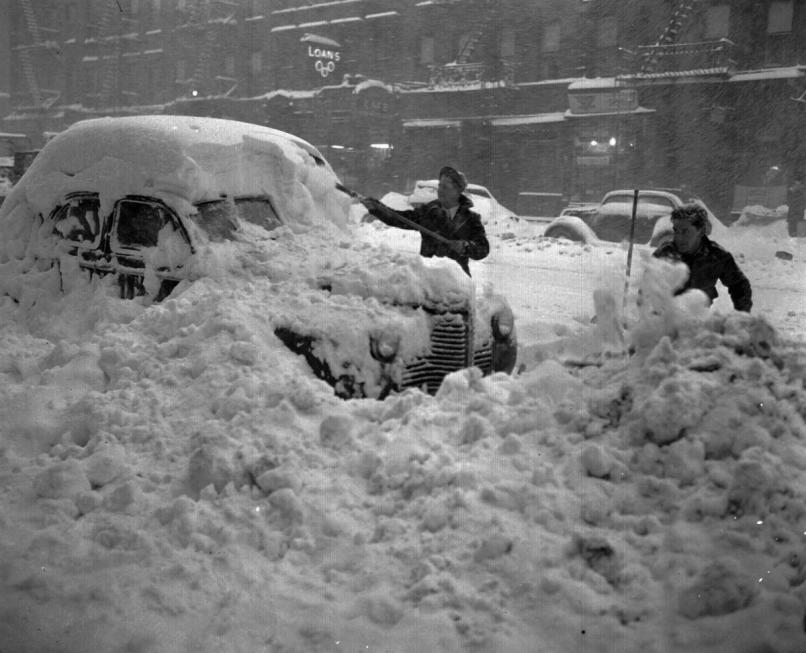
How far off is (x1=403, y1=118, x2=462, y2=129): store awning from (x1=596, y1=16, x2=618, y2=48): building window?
20.9 ft

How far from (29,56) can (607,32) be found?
39.4 metres

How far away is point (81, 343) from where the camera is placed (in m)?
5.07

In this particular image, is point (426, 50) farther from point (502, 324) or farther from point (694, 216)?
point (502, 324)

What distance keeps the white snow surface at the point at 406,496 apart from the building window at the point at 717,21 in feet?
84.2

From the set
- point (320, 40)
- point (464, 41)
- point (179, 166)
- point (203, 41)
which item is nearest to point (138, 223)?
point (179, 166)

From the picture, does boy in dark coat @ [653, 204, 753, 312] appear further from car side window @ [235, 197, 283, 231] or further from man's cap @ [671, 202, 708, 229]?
car side window @ [235, 197, 283, 231]

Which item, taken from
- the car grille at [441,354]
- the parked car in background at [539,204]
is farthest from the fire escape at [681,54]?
the car grille at [441,354]

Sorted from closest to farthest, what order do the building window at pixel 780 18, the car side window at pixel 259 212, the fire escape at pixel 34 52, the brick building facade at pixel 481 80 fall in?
the car side window at pixel 259 212, the building window at pixel 780 18, the brick building facade at pixel 481 80, the fire escape at pixel 34 52

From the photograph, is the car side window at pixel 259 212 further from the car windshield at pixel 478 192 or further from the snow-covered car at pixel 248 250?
the car windshield at pixel 478 192

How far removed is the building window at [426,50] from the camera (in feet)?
112

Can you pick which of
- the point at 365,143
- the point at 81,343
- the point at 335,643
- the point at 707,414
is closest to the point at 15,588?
the point at 335,643

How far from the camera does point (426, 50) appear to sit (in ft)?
113

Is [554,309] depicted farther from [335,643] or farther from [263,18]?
[263,18]

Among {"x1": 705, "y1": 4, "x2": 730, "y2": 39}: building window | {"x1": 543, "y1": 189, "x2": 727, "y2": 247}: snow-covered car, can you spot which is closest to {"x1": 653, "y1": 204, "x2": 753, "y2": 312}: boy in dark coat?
{"x1": 543, "y1": 189, "x2": 727, "y2": 247}: snow-covered car
